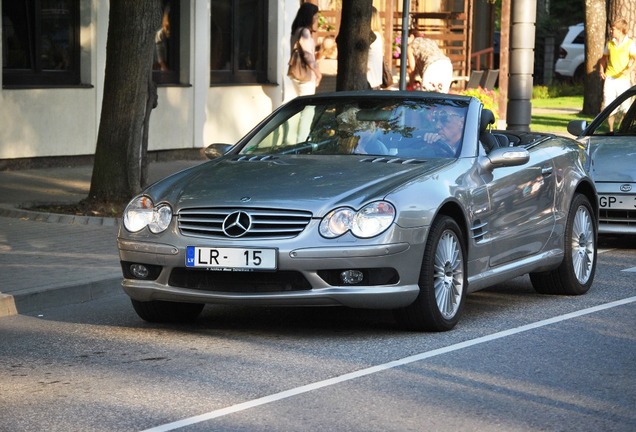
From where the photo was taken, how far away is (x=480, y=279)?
9.00 metres

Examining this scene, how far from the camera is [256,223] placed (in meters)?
8.03

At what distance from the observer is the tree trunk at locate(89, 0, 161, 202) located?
45.3 feet

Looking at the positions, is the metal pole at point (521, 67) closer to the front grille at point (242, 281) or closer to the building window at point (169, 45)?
the building window at point (169, 45)

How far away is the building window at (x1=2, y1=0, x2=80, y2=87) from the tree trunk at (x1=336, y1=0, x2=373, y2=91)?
11.8 feet

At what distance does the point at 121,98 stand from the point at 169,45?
703cm

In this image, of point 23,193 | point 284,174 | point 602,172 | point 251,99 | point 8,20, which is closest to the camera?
point 284,174

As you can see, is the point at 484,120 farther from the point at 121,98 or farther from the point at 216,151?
the point at 121,98

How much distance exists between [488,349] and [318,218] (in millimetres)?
1185

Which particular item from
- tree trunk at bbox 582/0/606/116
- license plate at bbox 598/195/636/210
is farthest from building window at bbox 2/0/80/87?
tree trunk at bbox 582/0/606/116

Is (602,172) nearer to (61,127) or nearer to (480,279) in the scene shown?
(480,279)

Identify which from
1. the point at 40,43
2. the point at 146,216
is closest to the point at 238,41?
the point at 40,43

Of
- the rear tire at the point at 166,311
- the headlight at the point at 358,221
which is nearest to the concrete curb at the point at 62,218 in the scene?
the rear tire at the point at 166,311

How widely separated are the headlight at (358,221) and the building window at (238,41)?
13.7 m

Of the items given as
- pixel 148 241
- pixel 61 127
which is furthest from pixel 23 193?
pixel 148 241
